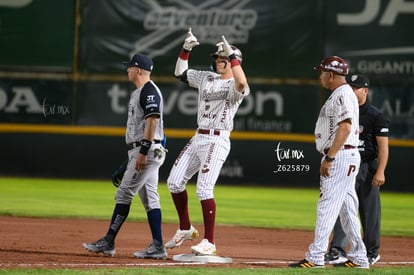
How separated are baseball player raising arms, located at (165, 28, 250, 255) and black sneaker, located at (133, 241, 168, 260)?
318 millimetres

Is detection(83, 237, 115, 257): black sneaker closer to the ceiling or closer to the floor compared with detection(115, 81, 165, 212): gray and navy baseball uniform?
closer to the floor

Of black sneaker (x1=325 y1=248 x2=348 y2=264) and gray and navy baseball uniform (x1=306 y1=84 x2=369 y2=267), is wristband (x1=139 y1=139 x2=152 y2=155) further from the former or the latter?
black sneaker (x1=325 y1=248 x2=348 y2=264)

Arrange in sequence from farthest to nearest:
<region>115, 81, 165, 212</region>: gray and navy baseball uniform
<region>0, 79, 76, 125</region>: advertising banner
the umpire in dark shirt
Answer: <region>0, 79, 76, 125</region>: advertising banner, the umpire in dark shirt, <region>115, 81, 165, 212</region>: gray and navy baseball uniform

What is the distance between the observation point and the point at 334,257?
30.2ft

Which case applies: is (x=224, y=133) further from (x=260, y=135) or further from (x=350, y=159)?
(x=260, y=135)

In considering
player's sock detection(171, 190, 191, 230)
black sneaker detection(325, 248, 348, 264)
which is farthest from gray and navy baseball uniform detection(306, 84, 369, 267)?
player's sock detection(171, 190, 191, 230)

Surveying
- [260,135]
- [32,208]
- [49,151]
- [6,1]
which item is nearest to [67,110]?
[49,151]

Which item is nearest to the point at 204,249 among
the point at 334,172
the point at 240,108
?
the point at 334,172

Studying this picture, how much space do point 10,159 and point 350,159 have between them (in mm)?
12569

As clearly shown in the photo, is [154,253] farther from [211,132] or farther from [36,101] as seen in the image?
[36,101]

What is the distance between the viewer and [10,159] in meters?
19.8

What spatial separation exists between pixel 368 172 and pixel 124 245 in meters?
2.71

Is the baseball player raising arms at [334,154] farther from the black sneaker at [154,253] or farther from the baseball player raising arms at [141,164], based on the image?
the baseball player raising arms at [141,164]

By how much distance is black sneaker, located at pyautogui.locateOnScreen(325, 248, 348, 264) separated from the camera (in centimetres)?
915
